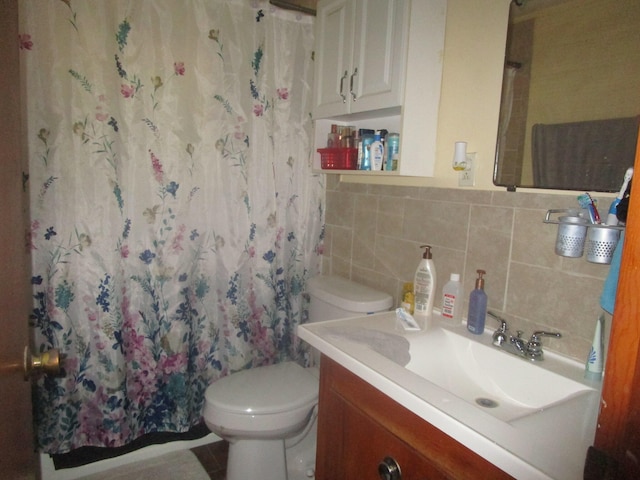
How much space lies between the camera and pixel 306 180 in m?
2.02

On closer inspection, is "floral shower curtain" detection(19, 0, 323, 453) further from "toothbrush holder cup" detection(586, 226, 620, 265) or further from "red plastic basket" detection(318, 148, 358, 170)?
"toothbrush holder cup" detection(586, 226, 620, 265)

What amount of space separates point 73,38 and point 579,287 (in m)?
1.83

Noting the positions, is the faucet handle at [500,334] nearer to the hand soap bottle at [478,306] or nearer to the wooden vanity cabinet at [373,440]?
the hand soap bottle at [478,306]

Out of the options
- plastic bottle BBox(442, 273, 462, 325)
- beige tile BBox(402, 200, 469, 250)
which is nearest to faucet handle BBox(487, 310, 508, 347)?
plastic bottle BBox(442, 273, 462, 325)

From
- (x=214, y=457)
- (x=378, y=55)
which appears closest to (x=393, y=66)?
(x=378, y=55)

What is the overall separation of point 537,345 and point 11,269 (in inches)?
47.5

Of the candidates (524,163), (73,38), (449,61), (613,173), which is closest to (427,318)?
(524,163)

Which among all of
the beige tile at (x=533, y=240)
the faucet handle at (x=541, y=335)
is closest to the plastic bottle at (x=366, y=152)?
the beige tile at (x=533, y=240)

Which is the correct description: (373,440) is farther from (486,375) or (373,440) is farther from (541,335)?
(541,335)

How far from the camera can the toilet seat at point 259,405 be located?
1515 millimetres

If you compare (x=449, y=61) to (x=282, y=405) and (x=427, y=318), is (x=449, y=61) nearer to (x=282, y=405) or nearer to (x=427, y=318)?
(x=427, y=318)

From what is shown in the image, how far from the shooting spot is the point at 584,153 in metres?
1.08

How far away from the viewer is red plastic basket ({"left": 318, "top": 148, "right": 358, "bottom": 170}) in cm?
167

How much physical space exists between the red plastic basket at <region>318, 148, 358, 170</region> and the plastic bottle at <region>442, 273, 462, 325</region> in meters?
0.60
